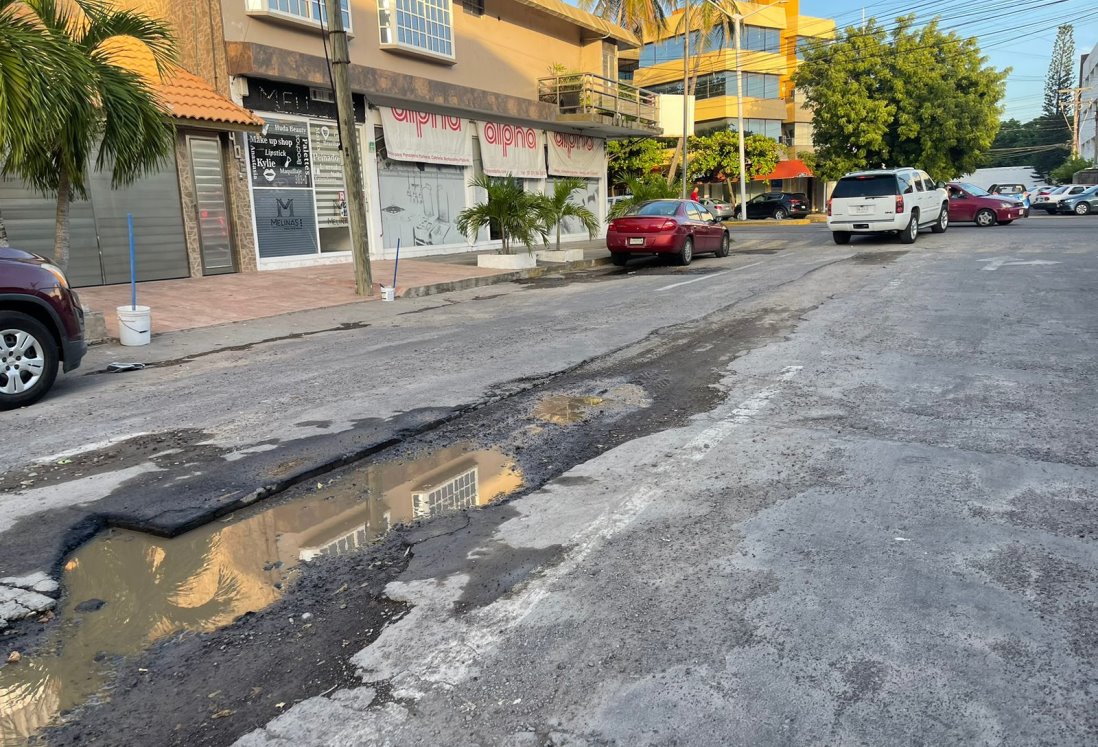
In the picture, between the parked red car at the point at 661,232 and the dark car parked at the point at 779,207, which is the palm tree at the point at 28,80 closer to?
the parked red car at the point at 661,232

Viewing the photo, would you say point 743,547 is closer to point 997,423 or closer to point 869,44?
point 997,423

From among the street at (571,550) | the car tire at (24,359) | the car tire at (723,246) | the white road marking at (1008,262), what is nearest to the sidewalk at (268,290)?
the car tire at (24,359)

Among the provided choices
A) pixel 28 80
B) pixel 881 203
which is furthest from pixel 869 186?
pixel 28 80

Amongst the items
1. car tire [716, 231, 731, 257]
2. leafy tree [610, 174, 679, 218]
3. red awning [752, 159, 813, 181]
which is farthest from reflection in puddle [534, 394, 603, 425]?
red awning [752, 159, 813, 181]

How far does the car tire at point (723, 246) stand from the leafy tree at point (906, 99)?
984 inches

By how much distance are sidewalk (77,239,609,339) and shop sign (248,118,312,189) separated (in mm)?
1988

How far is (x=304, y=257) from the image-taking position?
18.9 metres

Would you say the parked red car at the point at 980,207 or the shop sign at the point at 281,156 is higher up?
the shop sign at the point at 281,156

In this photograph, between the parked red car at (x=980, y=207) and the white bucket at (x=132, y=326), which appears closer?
the white bucket at (x=132, y=326)

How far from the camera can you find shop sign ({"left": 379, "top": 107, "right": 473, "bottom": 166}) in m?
21.1

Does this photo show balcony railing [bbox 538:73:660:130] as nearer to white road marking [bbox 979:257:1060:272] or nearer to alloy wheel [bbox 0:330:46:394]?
white road marking [bbox 979:257:1060:272]

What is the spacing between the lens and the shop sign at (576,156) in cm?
2914

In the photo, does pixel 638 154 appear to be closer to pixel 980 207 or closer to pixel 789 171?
pixel 789 171

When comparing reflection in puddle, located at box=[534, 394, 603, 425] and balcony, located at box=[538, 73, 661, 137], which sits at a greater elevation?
balcony, located at box=[538, 73, 661, 137]
